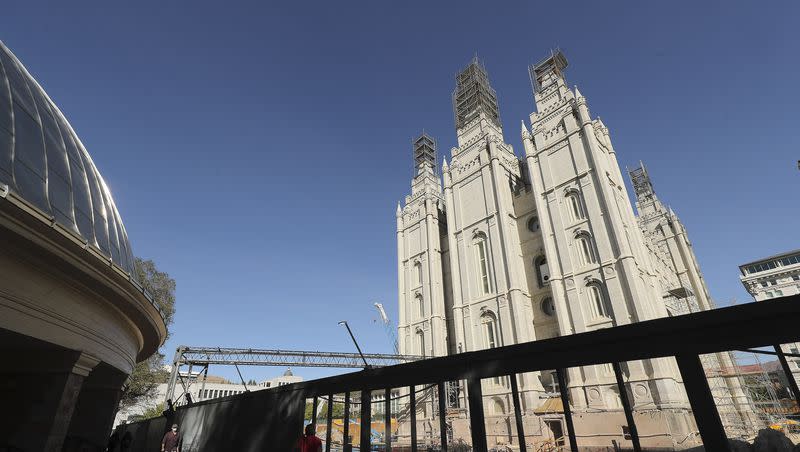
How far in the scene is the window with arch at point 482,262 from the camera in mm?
39678

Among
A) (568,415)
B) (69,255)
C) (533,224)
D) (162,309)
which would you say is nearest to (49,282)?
(69,255)

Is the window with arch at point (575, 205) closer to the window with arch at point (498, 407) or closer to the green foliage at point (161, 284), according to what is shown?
the window with arch at point (498, 407)

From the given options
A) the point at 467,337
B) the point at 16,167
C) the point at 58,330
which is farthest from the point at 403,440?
the point at 16,167

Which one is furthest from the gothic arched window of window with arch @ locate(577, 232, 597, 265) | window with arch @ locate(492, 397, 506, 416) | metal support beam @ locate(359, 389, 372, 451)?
metal support beam @ locate(359, 389, 372, 451)

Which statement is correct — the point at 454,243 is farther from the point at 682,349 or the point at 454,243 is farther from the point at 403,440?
the point at 682,349

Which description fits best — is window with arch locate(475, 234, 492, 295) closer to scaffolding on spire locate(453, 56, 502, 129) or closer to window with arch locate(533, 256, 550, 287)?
window with arch locate(533, 256, 550, 287)

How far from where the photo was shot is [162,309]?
35.0m

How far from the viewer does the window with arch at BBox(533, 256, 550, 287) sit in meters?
37.3

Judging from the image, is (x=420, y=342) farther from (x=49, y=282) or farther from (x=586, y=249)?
(x=49, y=282)

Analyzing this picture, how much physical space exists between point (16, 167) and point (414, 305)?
41.4 m

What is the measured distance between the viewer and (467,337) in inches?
1502

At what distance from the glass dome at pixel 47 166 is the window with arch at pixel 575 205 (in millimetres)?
32737

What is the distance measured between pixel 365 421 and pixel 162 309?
3348cm

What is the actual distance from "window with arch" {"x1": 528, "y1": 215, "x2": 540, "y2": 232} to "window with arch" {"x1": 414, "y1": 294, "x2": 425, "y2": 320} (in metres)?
14.9
